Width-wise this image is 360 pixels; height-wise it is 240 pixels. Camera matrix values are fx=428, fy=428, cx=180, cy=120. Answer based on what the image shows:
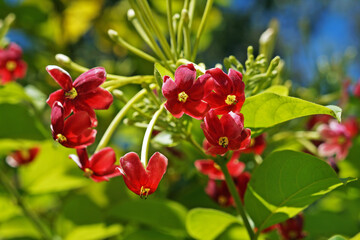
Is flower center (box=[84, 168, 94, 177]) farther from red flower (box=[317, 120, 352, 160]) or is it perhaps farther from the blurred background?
red flower (box=[317, 120, 352, 160])

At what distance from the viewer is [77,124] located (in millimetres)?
880

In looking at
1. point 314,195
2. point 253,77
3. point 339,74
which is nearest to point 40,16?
point 339,74

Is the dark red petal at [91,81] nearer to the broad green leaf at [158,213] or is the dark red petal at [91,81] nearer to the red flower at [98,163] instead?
Result: the red flower at [98,163]

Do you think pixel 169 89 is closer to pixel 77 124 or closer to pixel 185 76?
pixel 185 76

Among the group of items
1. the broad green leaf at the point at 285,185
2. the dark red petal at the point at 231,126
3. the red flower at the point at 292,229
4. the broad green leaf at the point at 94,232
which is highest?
the dark red petal at the point at 231,126

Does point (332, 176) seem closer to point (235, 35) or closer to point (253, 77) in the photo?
point (253, 77)

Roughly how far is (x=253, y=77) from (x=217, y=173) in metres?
0.35

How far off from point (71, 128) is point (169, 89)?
0.72 ft

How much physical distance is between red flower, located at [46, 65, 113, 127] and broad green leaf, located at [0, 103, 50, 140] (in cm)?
68

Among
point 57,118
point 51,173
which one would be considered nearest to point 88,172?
point 57,118

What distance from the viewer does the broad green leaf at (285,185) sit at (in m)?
0.94

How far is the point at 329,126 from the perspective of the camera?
175cm

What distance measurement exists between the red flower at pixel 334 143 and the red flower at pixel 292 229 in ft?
1.53

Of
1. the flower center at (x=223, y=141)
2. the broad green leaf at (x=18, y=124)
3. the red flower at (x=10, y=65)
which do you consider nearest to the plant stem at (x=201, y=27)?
the flower center at (x=223, y=141)
